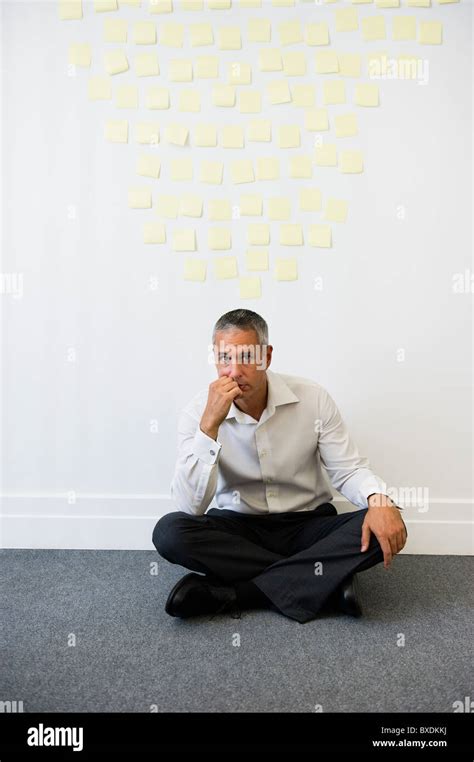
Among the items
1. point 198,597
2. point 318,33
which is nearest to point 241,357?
point 198,597

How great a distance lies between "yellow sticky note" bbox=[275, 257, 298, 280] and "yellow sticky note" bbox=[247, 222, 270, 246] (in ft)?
0.28

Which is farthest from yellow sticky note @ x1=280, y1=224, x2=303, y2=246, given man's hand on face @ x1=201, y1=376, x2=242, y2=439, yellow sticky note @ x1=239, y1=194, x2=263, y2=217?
man's hand on face @ x1=201, y1=376, x2=242, y2=439

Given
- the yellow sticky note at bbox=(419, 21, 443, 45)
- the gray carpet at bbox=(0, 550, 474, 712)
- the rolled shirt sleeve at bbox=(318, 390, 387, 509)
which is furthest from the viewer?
the yellow sticky note at bbox=(419, 21, 443, 45)

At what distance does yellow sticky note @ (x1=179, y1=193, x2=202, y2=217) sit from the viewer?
235 centimetres

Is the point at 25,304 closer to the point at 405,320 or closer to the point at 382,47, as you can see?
the point at 405,320

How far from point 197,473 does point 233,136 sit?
1.26 meters

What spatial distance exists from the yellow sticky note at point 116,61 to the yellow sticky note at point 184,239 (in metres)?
0.62

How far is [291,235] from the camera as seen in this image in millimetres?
2330

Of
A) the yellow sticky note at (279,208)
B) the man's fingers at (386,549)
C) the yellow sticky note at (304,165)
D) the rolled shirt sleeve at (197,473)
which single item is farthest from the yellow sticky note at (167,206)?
the man's fingers at (386,549)

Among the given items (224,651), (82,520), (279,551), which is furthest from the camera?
(82,520)

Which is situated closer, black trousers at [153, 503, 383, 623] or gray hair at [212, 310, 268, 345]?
black trousers at [153, 503, 383, 623]

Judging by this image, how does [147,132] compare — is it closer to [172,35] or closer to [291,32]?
[172,35]

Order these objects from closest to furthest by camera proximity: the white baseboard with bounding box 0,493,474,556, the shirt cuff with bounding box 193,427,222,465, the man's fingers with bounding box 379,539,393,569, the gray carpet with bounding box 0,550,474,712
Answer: the gray carpet with bounding box 0,550,474,712 < the man's fingers with bounding box 379,539,393,569 < the shirt cuff with bounding box 193,427,222,465 < the white baseboard with bounding box 0,493,474,556

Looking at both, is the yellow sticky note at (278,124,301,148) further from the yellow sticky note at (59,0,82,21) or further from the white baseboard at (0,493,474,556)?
the white baseboard at (0,493,474,556)
